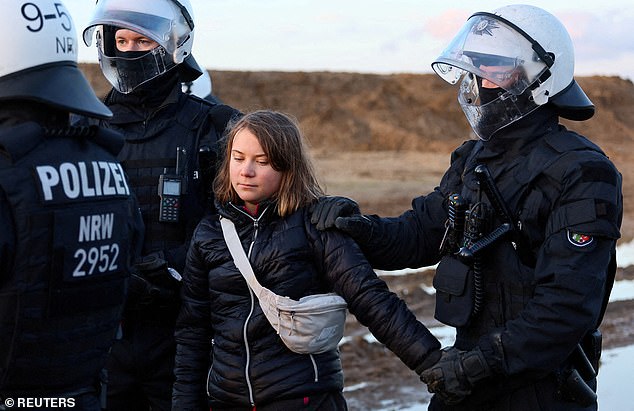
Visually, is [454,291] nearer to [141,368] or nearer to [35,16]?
[141,368]

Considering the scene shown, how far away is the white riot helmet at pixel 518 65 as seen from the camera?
3.79 metres

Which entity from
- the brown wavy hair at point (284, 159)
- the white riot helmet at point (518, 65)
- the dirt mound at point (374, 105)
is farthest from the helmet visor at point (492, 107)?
the dirt mound at point (374, 105)

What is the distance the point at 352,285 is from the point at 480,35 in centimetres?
110

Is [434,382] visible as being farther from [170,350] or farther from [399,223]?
[170,350]

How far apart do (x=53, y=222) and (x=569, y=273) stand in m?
1.69

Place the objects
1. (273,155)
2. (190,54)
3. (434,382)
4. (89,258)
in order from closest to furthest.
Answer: (89,258) < (434,382) < (273,155) < (190,54)

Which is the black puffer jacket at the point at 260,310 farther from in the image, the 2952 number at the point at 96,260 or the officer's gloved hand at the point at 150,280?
the 2952 number at the point at 96,260

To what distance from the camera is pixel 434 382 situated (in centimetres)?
352

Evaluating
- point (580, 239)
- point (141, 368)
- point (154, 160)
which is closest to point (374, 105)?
point (154, 160)

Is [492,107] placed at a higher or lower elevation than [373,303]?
higher

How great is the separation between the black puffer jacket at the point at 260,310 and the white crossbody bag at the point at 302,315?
49 millimetres

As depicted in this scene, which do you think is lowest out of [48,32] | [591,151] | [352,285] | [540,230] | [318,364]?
[318,364]

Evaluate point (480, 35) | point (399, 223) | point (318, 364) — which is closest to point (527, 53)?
point (480, 35)

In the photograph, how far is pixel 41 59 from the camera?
3.08 metres
